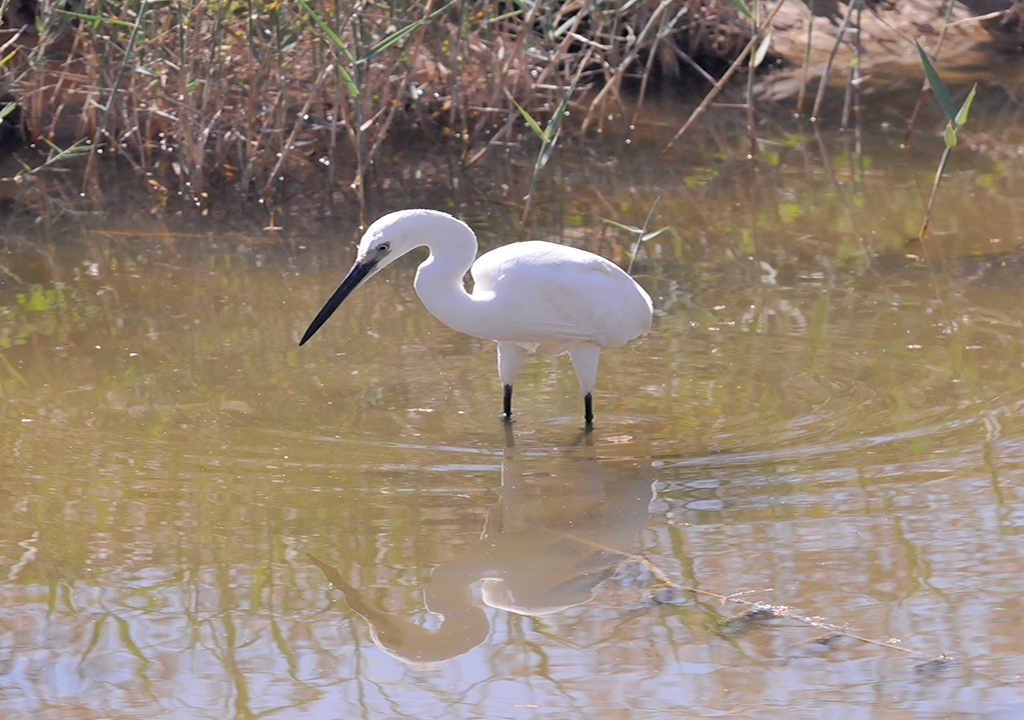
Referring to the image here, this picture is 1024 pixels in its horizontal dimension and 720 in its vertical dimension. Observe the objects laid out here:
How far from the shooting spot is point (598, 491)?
384cm

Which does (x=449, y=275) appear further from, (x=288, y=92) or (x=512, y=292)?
(x=288, y=92)

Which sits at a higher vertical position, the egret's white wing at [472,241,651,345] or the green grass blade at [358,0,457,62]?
the green grass blade at [358,0,457,62]

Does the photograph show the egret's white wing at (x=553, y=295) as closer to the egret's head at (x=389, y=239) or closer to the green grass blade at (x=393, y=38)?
the egret's head at (x=389, y=239)

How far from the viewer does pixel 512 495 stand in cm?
378

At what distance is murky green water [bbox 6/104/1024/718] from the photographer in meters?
2.78

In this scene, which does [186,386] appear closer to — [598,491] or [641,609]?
[598,491]

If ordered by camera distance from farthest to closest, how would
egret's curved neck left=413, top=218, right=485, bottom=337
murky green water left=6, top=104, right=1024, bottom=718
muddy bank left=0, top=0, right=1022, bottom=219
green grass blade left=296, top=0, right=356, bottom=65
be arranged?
muddy bank left=0, top=0, right=1022, bottom=219, green grass blade left=296, top=0, right=356, bottom=65, egret's curved neck left=413, top=218, right=485, bottom=337, murky green water left=6, top=104, right=1024, bottom=718

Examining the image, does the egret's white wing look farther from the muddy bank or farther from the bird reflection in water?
the muddy bank

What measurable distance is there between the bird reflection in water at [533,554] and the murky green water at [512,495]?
1 cm

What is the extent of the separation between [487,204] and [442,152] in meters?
1.04

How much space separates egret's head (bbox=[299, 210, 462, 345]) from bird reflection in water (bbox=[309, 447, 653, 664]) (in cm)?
70

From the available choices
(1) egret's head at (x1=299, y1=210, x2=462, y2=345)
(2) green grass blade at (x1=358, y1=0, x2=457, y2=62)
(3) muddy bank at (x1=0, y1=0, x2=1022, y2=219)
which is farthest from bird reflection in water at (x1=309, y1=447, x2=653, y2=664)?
(2) green grass blade at (x1=358, y1=0, x2=457, y2=62)

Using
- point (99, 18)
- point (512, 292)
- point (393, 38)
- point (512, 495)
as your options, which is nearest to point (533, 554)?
point (512, 495)

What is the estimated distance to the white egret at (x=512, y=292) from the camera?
3.92 m
